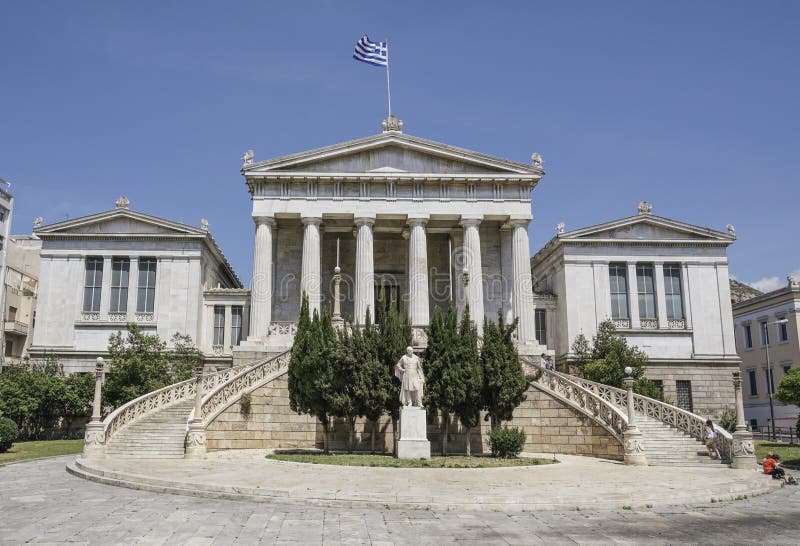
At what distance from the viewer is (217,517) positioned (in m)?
12.7

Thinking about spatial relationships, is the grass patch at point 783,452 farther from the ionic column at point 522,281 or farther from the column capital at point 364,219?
the column capital at point 364,219

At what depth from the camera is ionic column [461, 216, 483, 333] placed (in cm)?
4044

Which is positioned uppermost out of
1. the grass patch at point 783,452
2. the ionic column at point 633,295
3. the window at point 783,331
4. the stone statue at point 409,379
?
the ionic column at point 633,295

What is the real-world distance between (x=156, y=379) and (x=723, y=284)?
35.6m

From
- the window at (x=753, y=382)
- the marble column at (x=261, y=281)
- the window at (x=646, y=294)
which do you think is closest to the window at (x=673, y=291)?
the window at (x=646, y=294)

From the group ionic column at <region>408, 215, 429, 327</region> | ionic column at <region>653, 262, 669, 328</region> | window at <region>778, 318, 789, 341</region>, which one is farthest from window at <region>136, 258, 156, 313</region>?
window at <region>778, 318, 789, 341</region>

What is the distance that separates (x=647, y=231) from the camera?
4631 centimetres

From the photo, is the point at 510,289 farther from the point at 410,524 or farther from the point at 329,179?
the point at 410,524

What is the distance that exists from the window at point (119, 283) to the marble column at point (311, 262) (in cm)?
1223

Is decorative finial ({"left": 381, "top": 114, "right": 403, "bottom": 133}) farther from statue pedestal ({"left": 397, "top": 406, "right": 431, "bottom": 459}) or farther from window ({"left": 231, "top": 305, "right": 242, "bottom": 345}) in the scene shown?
statue pedestal ({"left": 397, "top": 406, "right": 431, "bottom": 459})

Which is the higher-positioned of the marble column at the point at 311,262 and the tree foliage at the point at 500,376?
the marble column at the point at 311,262

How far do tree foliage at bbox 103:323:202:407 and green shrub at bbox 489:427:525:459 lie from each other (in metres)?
18.4

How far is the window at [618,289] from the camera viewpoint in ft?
151

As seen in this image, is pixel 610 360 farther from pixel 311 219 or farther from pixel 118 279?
pixel 118 279
